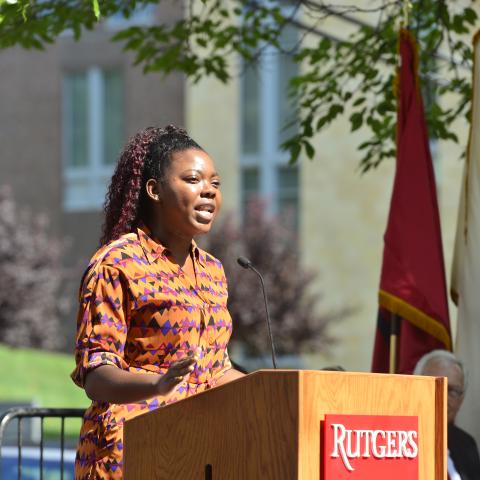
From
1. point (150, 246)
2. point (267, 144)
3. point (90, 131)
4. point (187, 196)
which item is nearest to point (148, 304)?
point (150, 246)

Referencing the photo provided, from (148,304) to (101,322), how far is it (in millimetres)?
142

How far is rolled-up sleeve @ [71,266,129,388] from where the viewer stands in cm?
362

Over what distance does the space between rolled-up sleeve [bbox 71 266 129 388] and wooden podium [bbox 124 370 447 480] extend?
21 cm

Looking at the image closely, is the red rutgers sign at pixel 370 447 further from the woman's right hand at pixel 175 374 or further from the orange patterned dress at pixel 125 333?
the orange patterned dress at pixel 125 333

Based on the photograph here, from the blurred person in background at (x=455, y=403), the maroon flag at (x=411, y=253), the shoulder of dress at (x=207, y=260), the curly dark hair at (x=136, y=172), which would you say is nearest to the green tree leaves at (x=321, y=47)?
the maroon flag at (x=411, y=253)

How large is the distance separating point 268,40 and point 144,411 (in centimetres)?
576

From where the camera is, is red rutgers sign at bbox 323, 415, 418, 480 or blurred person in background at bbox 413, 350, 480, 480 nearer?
red rutgers sign at bbox 323, 415, 418, 480

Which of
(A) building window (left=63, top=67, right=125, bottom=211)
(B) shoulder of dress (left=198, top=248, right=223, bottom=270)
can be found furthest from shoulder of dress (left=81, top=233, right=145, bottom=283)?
(A) building window (left=63, top=67, right=125, bottom=211)

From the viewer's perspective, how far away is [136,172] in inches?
157

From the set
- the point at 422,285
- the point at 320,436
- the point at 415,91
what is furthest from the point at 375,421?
the point at 415,91

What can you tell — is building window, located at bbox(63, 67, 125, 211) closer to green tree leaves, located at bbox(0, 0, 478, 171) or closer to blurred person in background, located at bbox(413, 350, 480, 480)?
green tree leaves, located at bbox(0, 0, 478, 171)

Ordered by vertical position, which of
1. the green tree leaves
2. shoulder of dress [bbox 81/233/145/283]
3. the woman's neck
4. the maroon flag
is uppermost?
the green tree leaves

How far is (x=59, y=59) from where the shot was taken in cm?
3152

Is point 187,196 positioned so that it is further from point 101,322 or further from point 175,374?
point 175,374
